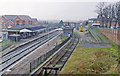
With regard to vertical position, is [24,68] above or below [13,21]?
below

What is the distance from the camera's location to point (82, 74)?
11914 millimetres

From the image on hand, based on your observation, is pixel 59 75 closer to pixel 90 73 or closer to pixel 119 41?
pixel 90 73

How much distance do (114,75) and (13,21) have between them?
53982 mm

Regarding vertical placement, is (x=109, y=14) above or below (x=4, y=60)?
above

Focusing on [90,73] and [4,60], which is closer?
[90,73]

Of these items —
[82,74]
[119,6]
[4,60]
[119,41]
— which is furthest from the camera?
[119,6]

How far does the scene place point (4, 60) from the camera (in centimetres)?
1814

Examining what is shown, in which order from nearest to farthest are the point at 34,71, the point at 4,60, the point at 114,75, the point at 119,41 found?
the point at 114,75, the point at 34,71, the point at 4,60, the point at 119,41

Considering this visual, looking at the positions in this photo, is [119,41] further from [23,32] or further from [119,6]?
[119,6]

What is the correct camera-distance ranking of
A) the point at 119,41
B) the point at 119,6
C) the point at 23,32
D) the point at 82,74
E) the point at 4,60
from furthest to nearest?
1. the point at 119,6
2. the point at 23,32
3. the point at 119,41
4. the point at 4,60
5. the point at 82,74

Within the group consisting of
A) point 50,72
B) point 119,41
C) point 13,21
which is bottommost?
point 50,72

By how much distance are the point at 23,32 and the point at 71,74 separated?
27.7 metres

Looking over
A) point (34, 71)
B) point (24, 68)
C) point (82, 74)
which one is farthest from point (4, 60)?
point (82, 74)

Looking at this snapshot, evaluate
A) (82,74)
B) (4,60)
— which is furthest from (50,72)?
(4,60)
